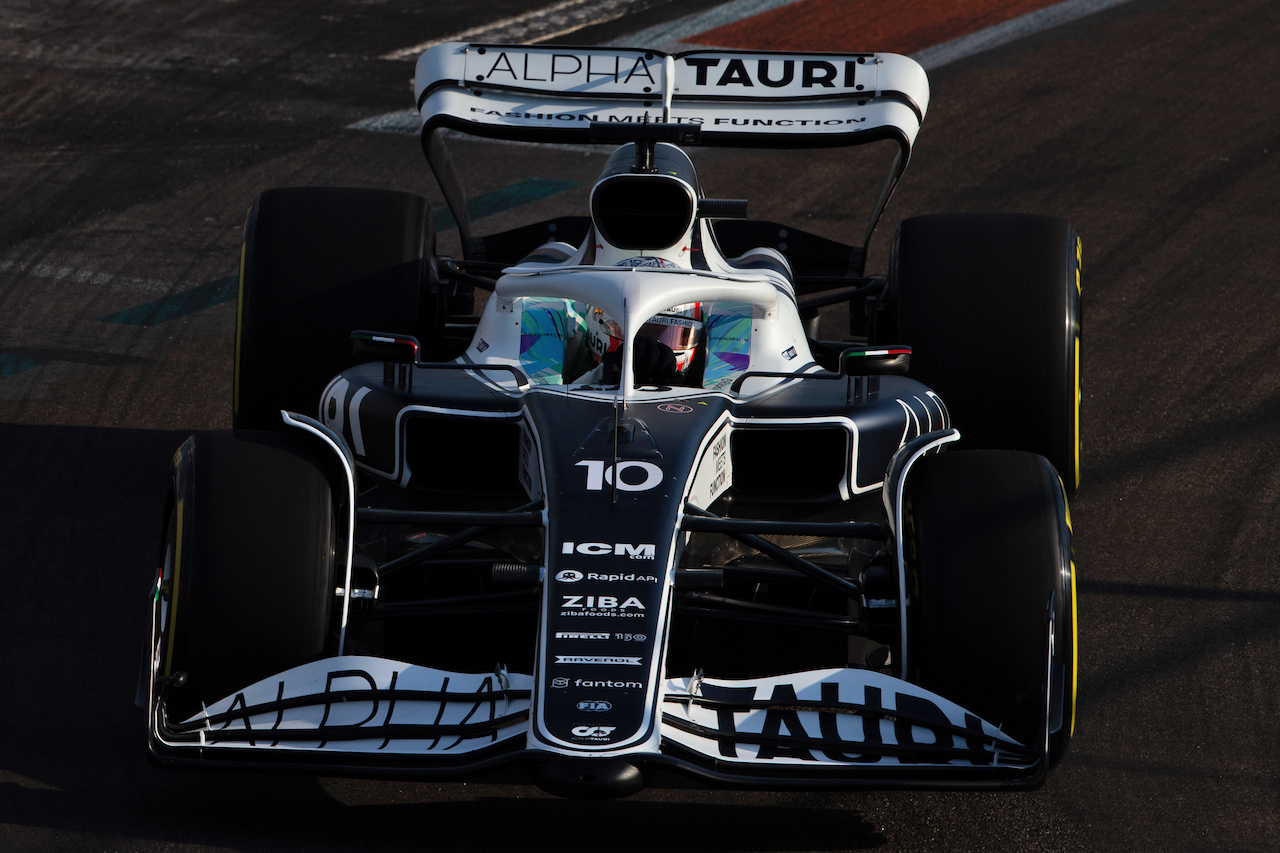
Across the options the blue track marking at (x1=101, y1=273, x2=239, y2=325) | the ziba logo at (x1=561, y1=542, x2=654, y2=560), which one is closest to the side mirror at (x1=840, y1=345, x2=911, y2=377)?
the ziba logo at (x1=561, y1=542, x2=654, y2=560)

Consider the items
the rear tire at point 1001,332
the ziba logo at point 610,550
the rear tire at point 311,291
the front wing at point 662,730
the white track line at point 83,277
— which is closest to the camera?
the front wing at point 662,730

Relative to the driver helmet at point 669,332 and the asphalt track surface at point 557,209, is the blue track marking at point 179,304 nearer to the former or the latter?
the asphalt track surface at point 557,209

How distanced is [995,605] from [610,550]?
3.52 feet

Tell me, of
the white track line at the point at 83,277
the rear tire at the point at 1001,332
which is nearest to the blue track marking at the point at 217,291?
the white track line at the point at 83,277

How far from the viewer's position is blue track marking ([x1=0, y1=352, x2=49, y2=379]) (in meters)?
7.91

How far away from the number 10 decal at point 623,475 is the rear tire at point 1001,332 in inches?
67.4

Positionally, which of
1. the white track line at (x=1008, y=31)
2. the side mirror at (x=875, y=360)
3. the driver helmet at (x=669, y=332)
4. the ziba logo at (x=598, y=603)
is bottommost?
the ziba logo at (x=598, y=603)

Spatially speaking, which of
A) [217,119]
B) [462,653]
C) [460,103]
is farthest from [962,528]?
[217,119]

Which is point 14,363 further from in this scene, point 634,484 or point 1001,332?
point 1001,332

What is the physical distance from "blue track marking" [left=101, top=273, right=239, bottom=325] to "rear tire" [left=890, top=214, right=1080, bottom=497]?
402cm

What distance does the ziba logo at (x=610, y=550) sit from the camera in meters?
4.41

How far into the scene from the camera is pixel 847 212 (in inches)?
384

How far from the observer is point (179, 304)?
28.6ft

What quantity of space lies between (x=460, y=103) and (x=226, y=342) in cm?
239
